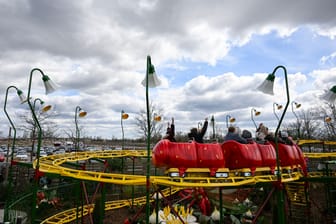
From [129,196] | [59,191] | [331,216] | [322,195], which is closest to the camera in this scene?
[331,216]

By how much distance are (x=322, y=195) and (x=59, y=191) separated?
1217 centimetres

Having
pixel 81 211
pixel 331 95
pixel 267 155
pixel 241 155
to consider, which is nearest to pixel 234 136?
pixel 241 155

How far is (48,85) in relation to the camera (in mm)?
5098

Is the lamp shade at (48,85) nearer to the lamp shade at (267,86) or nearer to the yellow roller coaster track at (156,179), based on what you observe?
the yellow roller coaster track at (156,179)

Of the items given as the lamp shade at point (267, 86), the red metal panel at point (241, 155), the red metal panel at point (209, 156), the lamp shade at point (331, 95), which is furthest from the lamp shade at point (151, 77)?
the lamp shade at point (331, 95)

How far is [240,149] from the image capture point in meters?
5.84

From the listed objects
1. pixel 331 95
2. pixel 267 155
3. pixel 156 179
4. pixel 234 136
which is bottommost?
pixel 156 179

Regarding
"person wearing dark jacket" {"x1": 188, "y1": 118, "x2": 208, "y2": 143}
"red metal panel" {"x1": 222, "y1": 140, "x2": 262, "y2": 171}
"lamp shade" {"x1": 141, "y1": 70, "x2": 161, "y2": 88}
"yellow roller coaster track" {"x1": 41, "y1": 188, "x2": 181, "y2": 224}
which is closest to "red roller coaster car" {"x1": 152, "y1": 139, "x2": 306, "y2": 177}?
"red metal panel" {"x1": 222, "y1": 140, "x2": 262, "y2": 171}

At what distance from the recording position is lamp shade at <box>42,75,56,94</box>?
5047 mm

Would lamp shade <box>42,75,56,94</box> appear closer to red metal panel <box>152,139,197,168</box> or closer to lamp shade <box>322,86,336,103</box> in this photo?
red metal panel <box>152,139,197,168</box>

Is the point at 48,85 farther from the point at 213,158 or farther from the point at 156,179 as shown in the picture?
the point at 213,158

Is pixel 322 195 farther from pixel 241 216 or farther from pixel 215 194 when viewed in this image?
pixel 241 216

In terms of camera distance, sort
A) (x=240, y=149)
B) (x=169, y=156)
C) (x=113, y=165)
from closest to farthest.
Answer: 1. (x=169, y=156)
2. (x=240, y=149)
3. (x=113, y=165)

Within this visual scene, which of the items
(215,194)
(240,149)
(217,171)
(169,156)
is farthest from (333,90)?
(215,194)
